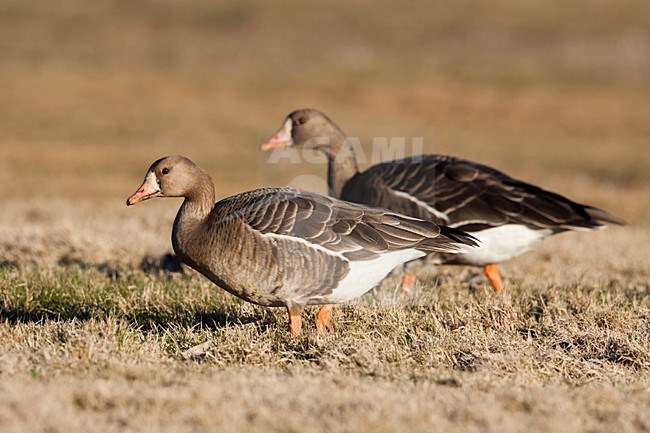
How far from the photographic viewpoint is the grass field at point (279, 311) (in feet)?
14.5

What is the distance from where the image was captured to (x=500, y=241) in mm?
8266

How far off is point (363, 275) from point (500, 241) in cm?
250

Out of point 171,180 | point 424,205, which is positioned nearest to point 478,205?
point 424,205

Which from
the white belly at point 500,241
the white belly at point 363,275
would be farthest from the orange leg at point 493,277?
the white belly at point 363,275

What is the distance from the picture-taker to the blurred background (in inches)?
836

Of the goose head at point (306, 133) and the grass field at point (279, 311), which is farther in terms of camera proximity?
the goose head at point (306, 133)

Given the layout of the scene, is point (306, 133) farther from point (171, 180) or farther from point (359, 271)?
point (359, 271)

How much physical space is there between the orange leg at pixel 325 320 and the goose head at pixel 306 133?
3.27 metres

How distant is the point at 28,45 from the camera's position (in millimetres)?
39875

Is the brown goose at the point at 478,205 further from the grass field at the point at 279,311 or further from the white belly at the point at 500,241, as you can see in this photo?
the grass field at the point at 279,311

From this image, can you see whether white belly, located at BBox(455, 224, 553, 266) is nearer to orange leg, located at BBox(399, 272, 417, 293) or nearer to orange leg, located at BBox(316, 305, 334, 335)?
orange leg, located at BBox(399, 272, 417, 293)

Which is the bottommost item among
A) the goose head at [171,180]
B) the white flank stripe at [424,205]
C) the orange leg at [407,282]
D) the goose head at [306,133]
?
the orange leg at [407,282]

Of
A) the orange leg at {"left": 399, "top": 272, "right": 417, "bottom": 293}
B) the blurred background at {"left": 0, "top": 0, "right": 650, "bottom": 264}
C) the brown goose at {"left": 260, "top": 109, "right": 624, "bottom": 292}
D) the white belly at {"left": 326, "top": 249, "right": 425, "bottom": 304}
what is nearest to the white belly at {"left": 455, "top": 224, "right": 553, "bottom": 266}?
the brown goose at {"left": 260, "top": 109, "right": 624, "bottom": 292}

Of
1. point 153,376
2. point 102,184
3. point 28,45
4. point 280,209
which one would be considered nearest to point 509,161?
point 102,184
